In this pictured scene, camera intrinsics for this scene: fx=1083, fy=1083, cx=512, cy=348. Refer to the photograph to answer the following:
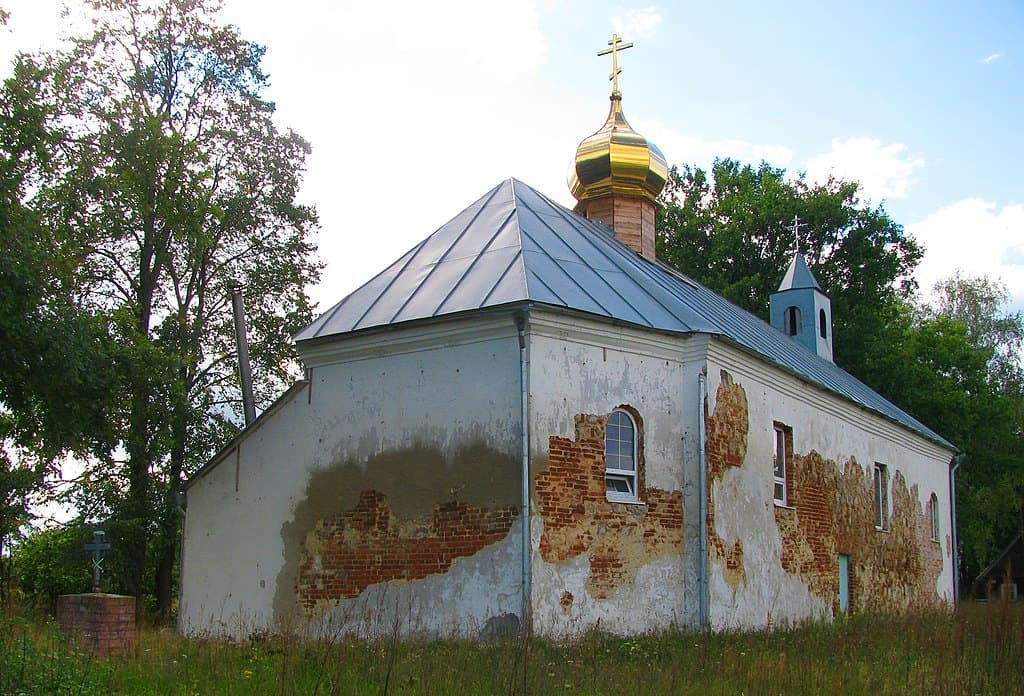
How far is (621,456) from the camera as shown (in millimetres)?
13102

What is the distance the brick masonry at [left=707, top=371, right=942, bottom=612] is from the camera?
1390cm

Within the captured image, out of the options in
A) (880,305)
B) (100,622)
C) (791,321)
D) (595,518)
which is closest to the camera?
(100,622)

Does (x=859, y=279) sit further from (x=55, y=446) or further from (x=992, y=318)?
(x=55, y=446)

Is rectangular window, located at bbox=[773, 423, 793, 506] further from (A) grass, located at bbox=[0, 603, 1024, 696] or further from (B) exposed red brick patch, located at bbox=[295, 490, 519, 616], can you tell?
(B) exposed red brick patch, located at bbox=[295, 490, 519, 616]

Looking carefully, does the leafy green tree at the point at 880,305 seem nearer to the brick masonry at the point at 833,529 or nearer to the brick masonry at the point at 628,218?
the brick masonry at the point at 833,529

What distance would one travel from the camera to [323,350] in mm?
14039

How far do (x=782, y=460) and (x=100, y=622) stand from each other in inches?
389

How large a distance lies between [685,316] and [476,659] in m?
6.02

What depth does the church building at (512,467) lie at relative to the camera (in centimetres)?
1229

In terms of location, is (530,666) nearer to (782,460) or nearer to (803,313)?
(782,460)

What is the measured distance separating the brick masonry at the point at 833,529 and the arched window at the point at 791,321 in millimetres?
5948

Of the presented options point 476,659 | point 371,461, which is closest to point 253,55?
point 371,461

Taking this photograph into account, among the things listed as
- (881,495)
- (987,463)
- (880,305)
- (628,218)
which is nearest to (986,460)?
(987,463)

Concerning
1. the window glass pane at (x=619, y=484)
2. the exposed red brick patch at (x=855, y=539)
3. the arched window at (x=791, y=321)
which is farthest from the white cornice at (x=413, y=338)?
the arched window at (x=791, y=321)
